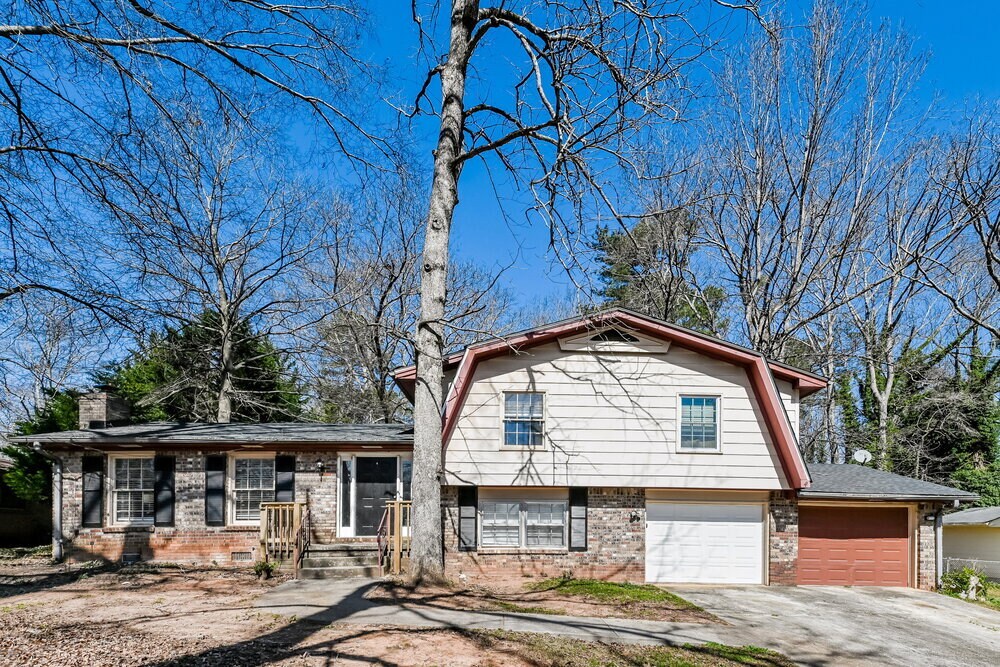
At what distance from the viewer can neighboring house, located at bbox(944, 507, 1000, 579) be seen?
59.3 ft

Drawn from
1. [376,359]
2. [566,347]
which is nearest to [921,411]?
[566,347]

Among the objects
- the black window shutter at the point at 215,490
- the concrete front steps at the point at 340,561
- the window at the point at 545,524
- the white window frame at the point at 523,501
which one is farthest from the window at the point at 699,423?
the black window shutter at the point at 215,490

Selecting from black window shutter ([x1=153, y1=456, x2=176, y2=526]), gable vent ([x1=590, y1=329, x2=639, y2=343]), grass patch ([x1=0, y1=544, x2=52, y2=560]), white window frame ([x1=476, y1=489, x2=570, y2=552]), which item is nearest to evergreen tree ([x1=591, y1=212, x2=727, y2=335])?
gable vent ([x1=590, y1=329, x2=639, y2=343])

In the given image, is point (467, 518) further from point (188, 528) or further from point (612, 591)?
point (188, 528)

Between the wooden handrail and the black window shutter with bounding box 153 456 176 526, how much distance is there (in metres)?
2.36

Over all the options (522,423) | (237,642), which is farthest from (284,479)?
(237,642)

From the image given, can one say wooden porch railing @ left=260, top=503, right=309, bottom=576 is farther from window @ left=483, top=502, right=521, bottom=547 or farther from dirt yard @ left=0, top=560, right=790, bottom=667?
window @ left=483, top=502, right=521, bottom=547

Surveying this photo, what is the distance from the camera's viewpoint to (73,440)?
13586 millimetres

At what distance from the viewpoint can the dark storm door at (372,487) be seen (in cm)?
1415

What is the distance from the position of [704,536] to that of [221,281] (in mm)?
15132

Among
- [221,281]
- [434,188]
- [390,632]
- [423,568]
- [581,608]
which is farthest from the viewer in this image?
[221,281]

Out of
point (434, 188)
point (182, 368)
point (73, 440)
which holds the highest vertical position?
point (434, 188)

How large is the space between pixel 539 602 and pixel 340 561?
4080 millimetres

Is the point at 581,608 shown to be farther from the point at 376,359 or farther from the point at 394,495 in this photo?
the point at 376,359
